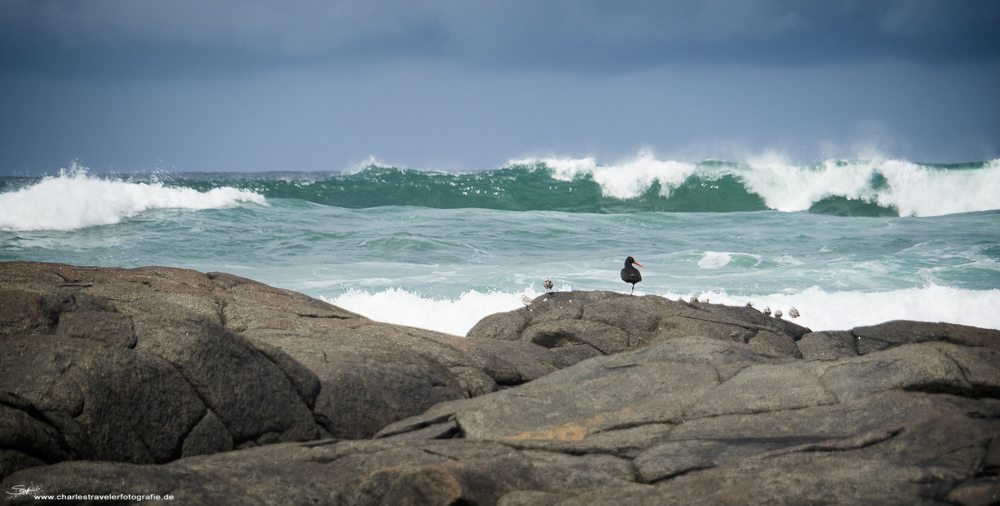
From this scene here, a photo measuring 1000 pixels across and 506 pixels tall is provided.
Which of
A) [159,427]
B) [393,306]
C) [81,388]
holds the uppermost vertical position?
[81,388]

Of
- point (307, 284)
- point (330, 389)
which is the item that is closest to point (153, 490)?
point (330, 389)

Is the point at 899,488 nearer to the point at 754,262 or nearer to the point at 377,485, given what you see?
the point at 377,485

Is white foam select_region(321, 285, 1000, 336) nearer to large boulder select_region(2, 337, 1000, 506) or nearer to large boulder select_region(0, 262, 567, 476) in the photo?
large boulder select_region(0, 262, 567, 476)

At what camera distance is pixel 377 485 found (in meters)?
3.10

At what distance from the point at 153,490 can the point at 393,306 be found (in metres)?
10.3

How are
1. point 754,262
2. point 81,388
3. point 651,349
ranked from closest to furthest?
point 81,388
point 651,349
point 754,262

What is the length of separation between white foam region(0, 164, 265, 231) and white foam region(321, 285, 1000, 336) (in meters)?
14.3

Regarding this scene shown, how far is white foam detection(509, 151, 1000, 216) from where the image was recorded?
3403 cm

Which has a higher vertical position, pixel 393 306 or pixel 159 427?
pixel 159 427

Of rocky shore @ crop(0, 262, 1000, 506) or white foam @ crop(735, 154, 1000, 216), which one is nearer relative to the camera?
rocky shore @ crop(0, 262, 1000, 506)
